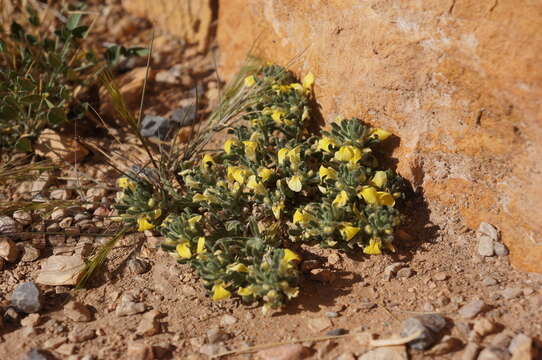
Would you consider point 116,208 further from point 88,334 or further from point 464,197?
point 464,197

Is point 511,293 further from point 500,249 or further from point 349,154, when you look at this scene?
point 349,154

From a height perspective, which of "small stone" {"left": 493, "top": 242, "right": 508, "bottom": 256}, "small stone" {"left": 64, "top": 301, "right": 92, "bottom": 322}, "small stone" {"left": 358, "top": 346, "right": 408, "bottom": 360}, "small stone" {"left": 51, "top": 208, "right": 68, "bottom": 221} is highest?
"small stone" {"left": 493, "top": 242, "right": 508, "bottom": 256}

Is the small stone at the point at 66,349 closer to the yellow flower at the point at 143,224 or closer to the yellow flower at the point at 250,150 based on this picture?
the yellow flower at the point at 143,224

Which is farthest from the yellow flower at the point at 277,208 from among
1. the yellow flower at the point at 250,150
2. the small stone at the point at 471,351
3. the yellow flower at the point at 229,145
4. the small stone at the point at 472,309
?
the small stone at the point at 471,351

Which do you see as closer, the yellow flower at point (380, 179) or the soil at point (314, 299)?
the soil at point (314, 299)

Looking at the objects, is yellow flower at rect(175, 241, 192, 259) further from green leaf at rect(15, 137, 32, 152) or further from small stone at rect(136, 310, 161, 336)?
green leaf at rect(15, 137, 32, 152)

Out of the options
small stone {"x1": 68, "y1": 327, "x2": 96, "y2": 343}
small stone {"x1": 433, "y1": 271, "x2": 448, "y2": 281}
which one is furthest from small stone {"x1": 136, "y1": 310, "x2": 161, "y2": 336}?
small stone {"x1": 433, "y1": 271, "x2": 448, "y2": 281}

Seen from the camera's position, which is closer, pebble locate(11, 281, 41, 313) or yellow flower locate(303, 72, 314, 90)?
pebble locate(11, 281, 41, 313)
